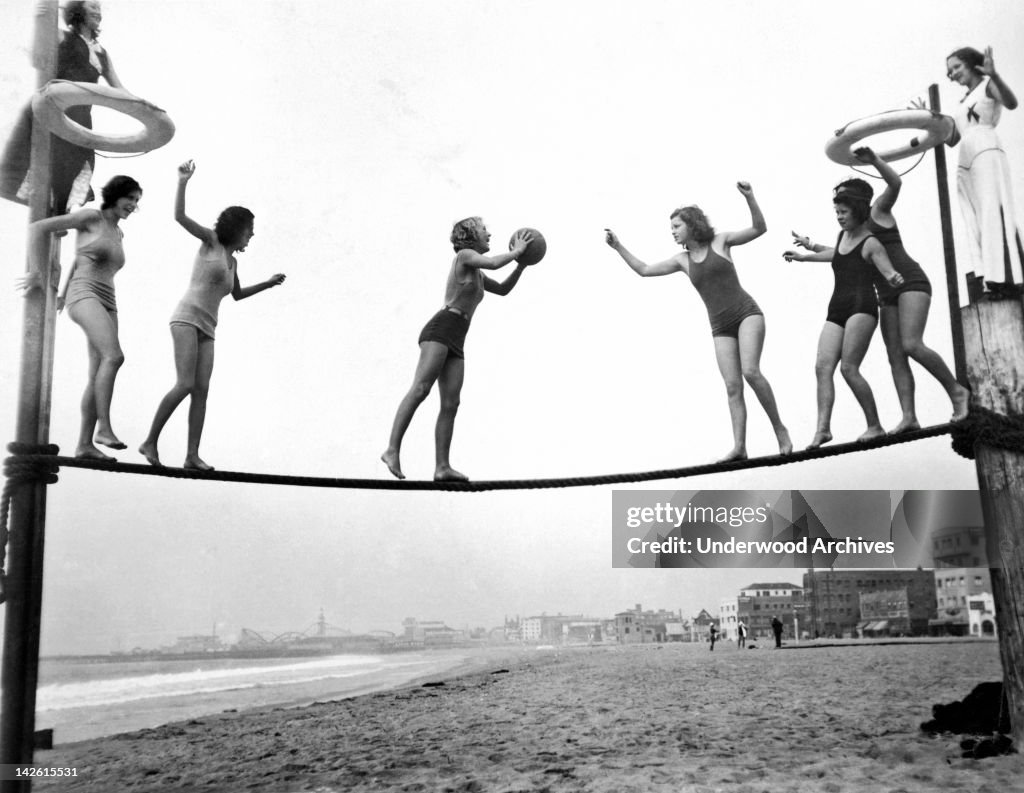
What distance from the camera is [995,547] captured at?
3.70m

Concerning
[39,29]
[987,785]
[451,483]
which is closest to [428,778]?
[451,483]

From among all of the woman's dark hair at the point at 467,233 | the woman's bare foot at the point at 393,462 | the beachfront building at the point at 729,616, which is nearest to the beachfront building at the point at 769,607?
the beachfront building at the point at 729,616

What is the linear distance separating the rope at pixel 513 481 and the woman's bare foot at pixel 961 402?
0.27 feet

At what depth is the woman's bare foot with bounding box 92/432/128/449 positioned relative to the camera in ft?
12.8

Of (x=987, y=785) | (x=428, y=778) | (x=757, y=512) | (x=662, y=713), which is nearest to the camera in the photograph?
(x=987, y=785)

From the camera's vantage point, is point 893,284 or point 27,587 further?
point 893,284

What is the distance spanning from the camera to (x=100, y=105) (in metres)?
3.86

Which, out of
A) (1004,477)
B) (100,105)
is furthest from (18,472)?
(1004,477)

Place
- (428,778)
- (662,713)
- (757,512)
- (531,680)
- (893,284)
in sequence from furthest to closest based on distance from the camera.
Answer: (531,680)
(662,713)
(757,512)
(428,778)
(893,284)

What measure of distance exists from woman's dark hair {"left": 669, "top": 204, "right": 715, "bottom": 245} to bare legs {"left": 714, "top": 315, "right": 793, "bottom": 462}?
0.47 metres

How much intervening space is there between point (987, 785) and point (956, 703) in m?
0.95

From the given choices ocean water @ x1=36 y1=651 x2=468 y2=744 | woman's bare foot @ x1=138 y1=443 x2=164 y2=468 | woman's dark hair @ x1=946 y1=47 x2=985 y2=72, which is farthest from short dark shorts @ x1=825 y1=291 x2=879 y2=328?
ocean water @ x1=36 y1=651 x2=468 y2=744

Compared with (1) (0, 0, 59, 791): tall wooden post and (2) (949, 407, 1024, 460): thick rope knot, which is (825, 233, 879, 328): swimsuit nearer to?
(2) (949, 407, 1024, 460): thick rope knot

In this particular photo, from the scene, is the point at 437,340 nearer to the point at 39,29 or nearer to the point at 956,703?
the point at 39,29
